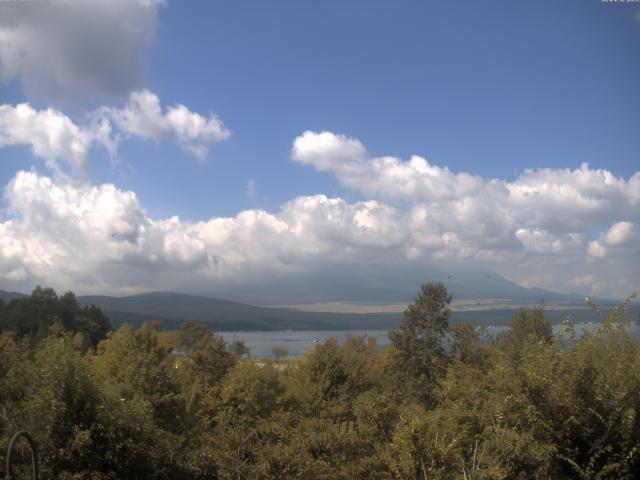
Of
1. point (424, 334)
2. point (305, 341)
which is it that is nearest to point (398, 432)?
point (424, 334)

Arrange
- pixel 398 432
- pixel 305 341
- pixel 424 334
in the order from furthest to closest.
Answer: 1. pixel 305 341
2. pixel 424 334
3. pixel 398 432

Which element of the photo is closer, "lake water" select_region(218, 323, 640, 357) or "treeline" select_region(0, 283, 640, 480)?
"treeline" select_region(0, 283, 640, 480)

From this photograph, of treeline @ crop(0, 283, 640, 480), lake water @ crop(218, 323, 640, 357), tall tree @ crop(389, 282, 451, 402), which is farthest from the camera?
tall tree @ crop(389, 282, 451, 402)

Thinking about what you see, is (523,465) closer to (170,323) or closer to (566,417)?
(566,417)

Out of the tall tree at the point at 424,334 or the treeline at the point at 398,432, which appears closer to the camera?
the treeline at the point at 398,432

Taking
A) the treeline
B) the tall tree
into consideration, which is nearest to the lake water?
the treeline

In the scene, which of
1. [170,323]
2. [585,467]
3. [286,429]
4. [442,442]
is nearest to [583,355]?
[585,467]

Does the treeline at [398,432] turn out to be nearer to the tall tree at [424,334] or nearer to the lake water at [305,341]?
the lake water at [305,341]

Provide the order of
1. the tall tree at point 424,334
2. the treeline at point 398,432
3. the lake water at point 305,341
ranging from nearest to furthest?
1. the treeline at point 398,432
2. the lake water at point 305,341
3. the tall tree at point 424,334

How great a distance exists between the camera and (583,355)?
1017 centimetres

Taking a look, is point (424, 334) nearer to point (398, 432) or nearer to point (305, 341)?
point (305, 341)

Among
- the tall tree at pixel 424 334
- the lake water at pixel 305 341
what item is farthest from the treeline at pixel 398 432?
the tall tree at pixel 424 334

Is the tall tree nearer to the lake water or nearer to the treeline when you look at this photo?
the lake water

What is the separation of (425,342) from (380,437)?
28096 mm
